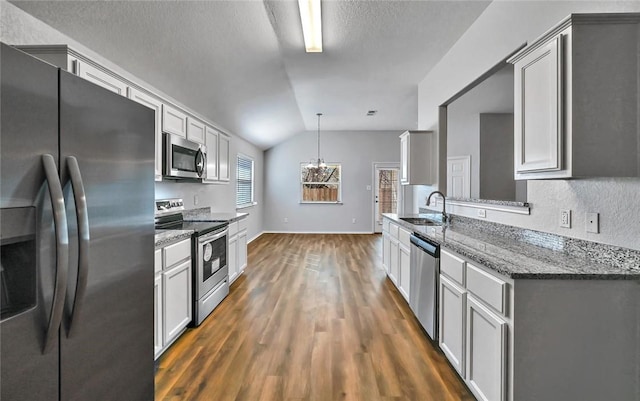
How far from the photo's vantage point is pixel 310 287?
3.99 meters

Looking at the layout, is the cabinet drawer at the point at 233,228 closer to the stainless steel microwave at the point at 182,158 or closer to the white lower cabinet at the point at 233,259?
the white lower cabinet at the point at 233,259

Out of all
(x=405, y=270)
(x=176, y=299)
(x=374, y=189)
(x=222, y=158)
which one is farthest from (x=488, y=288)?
(x=374, y=189)

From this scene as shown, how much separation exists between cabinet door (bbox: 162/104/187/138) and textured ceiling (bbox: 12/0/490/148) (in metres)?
0.34

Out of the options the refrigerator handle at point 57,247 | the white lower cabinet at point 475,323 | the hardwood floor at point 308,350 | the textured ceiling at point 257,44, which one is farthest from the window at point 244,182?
the refrigerator handle at point 57,247

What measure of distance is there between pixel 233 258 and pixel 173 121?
1784 millimetres

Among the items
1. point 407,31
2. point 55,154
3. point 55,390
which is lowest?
point 55,390

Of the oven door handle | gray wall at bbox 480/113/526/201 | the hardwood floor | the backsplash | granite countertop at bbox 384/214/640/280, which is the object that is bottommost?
the hardwood floor

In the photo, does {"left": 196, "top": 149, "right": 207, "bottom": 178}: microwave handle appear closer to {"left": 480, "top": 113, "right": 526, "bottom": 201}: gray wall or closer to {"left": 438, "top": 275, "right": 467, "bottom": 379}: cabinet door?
{"left": 438, "top": 275, "right": 467, "bottom": 379}: cabinet door

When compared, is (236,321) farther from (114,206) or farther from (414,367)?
(114,206)

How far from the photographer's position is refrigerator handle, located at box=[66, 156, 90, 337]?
976 mm

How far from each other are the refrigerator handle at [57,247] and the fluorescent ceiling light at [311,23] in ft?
7.72

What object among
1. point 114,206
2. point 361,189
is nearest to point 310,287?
point 114,206

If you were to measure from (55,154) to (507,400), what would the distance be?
6.70 feet

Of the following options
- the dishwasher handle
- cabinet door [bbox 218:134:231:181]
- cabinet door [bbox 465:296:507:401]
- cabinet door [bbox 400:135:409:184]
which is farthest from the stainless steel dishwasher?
cabinet door [bbox 218:134:231:181]
